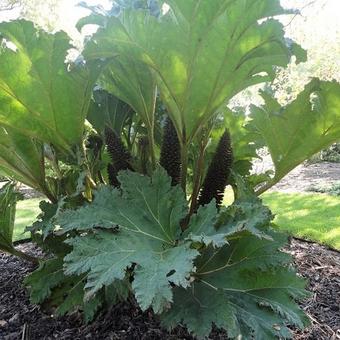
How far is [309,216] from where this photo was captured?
4066 millimetres

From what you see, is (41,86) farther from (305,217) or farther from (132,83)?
(305,217)

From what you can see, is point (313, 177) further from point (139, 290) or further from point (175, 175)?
point (139, 290)

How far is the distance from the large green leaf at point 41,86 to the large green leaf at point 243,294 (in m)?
0.71

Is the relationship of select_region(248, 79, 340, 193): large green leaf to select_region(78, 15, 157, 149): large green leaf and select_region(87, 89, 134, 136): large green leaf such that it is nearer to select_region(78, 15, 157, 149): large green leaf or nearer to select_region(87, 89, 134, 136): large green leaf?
select_region(78, 15, 157, 149): large green leaf

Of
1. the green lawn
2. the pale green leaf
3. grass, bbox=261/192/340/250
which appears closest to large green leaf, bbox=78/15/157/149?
the pale green leaf

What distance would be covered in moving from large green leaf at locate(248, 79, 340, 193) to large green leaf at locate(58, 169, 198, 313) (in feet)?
1.84

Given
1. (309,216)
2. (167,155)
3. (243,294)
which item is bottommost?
(309,216)

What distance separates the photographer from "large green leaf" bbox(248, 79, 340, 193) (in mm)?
1536

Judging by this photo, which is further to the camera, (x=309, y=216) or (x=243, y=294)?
(x=309, y=216)

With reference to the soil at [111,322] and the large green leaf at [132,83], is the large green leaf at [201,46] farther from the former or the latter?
the soil at [111,322]

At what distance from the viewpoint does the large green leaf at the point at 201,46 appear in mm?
1169

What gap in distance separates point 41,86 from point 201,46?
576 mm

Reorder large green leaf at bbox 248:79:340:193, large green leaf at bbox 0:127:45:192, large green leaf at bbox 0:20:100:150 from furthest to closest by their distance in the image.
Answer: large green leaf at bbox 0:127:45:192, large green leaf at bbox 248:79:340:193, large green leaf at bbox 0:20:100:150

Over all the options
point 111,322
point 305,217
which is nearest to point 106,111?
point 111,322
